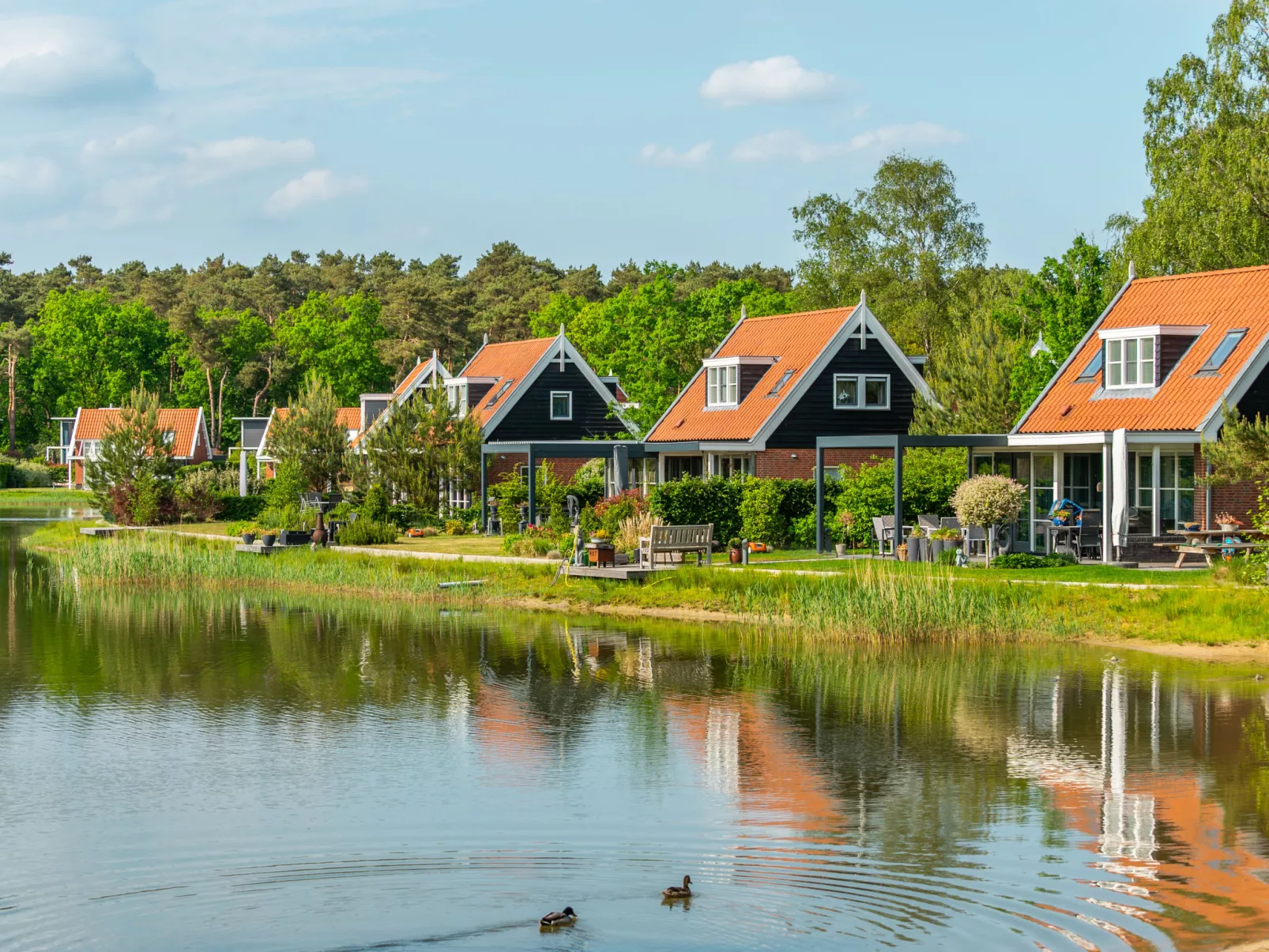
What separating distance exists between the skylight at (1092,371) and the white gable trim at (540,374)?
74.2ft

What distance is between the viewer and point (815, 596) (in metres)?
27.7

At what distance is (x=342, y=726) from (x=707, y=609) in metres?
11.2

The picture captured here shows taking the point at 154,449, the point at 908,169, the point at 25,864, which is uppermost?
the point at 908,169

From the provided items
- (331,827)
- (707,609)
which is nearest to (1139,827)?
(331,827)

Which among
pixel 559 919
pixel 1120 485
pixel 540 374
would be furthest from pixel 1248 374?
pixel 540 374

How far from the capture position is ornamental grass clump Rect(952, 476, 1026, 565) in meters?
31.9

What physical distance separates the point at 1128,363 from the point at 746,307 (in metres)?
39.9

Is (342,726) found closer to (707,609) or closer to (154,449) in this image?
(707,609)

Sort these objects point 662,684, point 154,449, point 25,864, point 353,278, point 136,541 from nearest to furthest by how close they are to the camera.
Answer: point 25,864, point 662,684, point 136,541, point 154,449, point 353,278

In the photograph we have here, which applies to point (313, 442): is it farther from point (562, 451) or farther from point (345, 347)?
point (345, 347)

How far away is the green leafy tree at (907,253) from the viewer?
208 ft

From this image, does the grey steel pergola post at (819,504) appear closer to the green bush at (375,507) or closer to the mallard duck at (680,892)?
the green bush at (375,507)

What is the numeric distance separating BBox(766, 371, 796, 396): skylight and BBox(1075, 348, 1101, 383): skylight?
1073 cm

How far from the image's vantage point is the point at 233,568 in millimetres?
39062
